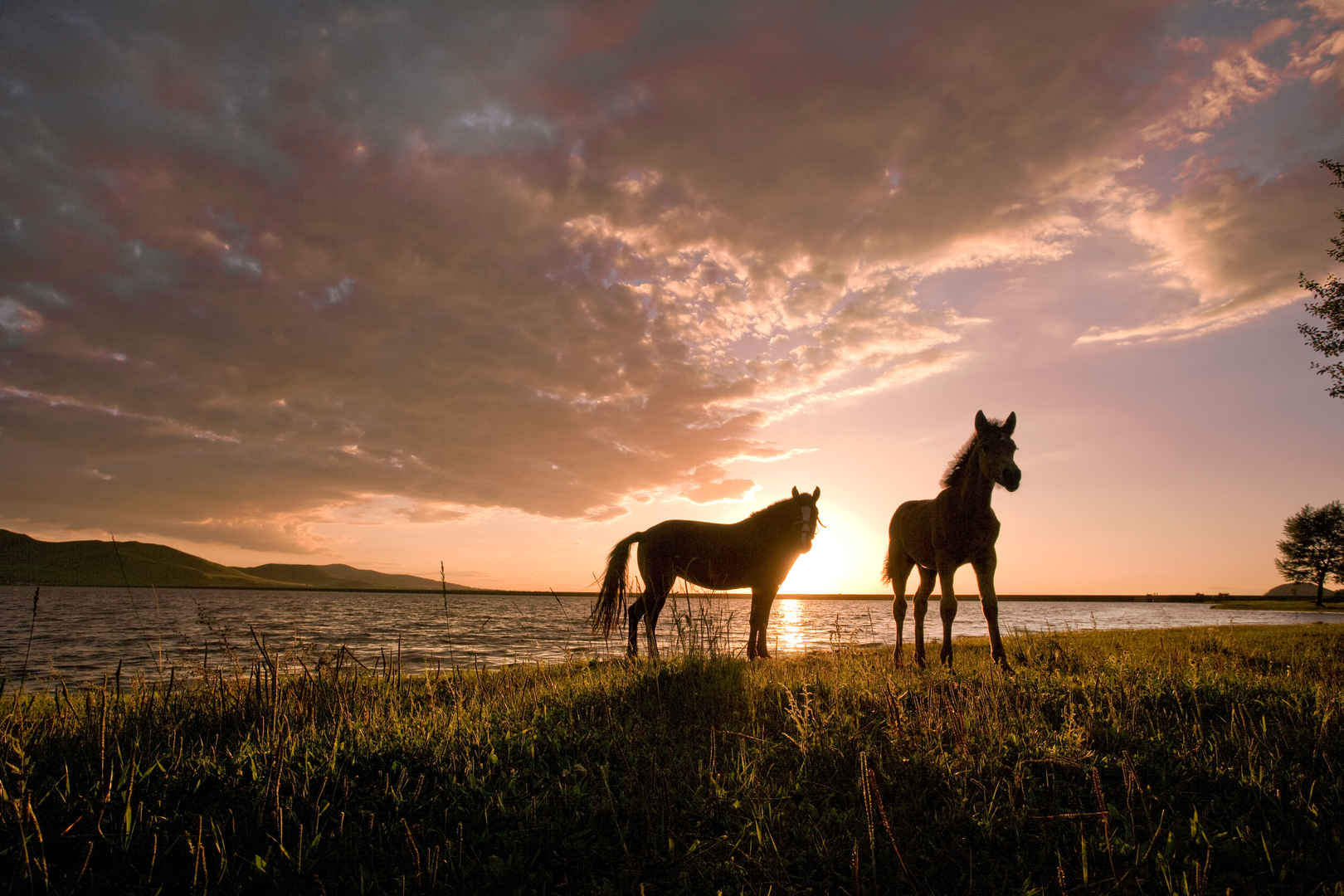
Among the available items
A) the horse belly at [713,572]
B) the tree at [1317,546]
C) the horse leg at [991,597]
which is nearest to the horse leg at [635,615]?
the horse belly at [713,572]

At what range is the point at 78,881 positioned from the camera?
2736 millimetres

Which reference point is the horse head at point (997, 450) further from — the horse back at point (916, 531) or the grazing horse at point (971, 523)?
the horse back at point (916, 531)

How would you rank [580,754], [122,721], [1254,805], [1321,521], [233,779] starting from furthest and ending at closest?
[1321,521]
[122,721]
[580,754]
[233,779]
[1254,805]

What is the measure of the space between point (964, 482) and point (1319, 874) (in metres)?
6.06

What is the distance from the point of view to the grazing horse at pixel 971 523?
26.6ft

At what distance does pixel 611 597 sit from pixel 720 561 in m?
2.11

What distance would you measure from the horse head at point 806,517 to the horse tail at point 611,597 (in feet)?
10.8

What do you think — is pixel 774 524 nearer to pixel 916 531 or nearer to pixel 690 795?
pixel 916 531

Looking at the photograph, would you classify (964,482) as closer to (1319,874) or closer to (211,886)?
(1319,874)

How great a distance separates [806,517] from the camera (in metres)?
10.4

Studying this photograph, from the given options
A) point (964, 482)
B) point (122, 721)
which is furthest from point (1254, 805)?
point (122, 721)

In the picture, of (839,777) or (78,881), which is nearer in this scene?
(78,881)

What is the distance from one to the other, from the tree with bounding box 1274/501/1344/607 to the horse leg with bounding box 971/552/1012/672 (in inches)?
3108

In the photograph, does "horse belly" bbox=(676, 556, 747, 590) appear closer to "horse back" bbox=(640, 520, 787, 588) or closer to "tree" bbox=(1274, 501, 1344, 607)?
"horse back" bbox=(640, 520, 787, 588)
